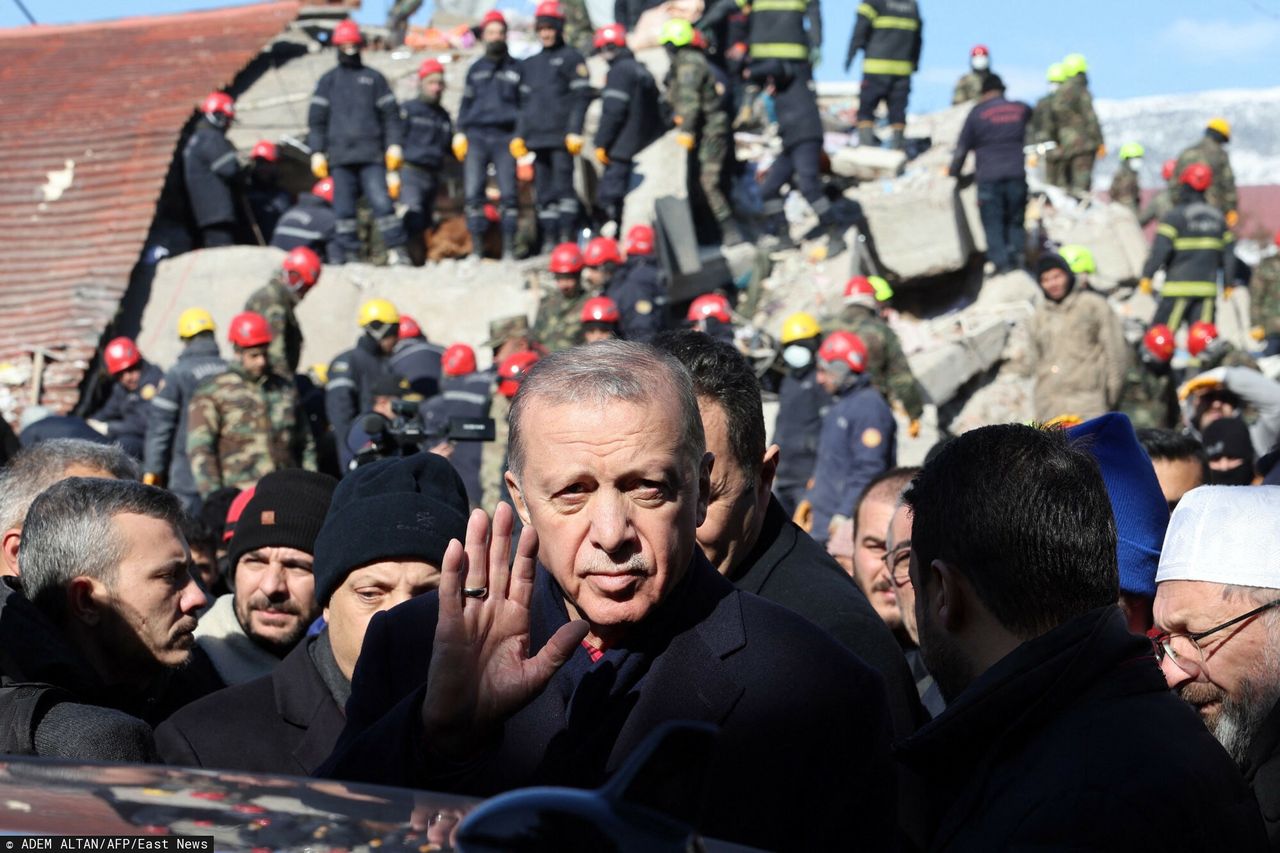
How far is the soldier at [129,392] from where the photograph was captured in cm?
1148

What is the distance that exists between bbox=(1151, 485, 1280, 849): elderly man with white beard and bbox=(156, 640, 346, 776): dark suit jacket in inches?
69.6

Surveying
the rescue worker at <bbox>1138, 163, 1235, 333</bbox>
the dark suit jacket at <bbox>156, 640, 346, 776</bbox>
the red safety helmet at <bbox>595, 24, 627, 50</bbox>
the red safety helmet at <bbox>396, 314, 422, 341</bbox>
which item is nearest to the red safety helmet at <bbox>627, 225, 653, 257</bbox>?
the red safety helmet at <bbox>396, 314, 422, 341</bbox>

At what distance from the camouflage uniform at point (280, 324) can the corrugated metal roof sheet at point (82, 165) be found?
3532mm

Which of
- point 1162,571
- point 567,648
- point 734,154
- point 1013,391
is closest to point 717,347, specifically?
point 1162,571

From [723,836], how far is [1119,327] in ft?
34.6

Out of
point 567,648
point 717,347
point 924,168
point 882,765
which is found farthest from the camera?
point 924,168

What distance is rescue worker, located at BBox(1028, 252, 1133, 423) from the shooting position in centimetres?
1190

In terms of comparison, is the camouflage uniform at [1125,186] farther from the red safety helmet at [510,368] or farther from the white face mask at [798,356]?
the red safety helmet at [510,368]

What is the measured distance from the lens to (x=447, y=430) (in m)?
5.38

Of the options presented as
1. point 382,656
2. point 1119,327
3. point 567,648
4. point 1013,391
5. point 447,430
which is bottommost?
point 1013,391

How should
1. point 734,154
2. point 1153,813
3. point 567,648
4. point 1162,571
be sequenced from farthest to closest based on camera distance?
point 734,154
point 1162,571
point 567,648
point 1153,813

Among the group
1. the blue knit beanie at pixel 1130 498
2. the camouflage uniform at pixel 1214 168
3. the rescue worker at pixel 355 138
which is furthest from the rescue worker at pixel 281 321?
the camouflage uniform at pixel 1214 168

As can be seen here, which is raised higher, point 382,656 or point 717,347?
point 717,347

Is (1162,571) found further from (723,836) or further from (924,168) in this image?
(924,168)
